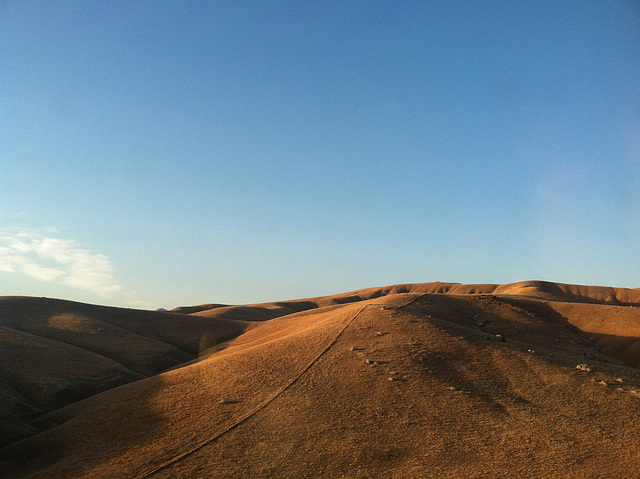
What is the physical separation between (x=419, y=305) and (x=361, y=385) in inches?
873

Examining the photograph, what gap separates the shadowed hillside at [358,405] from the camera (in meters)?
19.8

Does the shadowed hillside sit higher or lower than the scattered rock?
lower

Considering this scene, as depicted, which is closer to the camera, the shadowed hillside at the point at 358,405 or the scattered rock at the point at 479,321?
the shadowed hillside at the point at 358,405

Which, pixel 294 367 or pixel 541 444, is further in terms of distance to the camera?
pixel 294 367

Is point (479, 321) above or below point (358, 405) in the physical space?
above

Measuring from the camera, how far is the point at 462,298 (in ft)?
174

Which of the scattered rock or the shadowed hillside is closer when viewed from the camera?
the shadowed hillside

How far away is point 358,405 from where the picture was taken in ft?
82.2

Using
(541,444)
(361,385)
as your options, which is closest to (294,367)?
(361,385)

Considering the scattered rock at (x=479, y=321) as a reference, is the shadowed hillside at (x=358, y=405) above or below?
below

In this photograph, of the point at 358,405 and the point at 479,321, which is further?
the point at 479,321

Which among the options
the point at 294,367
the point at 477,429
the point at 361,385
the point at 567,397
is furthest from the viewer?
the point at 294,367

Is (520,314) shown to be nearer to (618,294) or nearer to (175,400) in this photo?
(175,400)

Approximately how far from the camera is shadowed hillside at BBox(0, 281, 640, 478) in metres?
19.8
